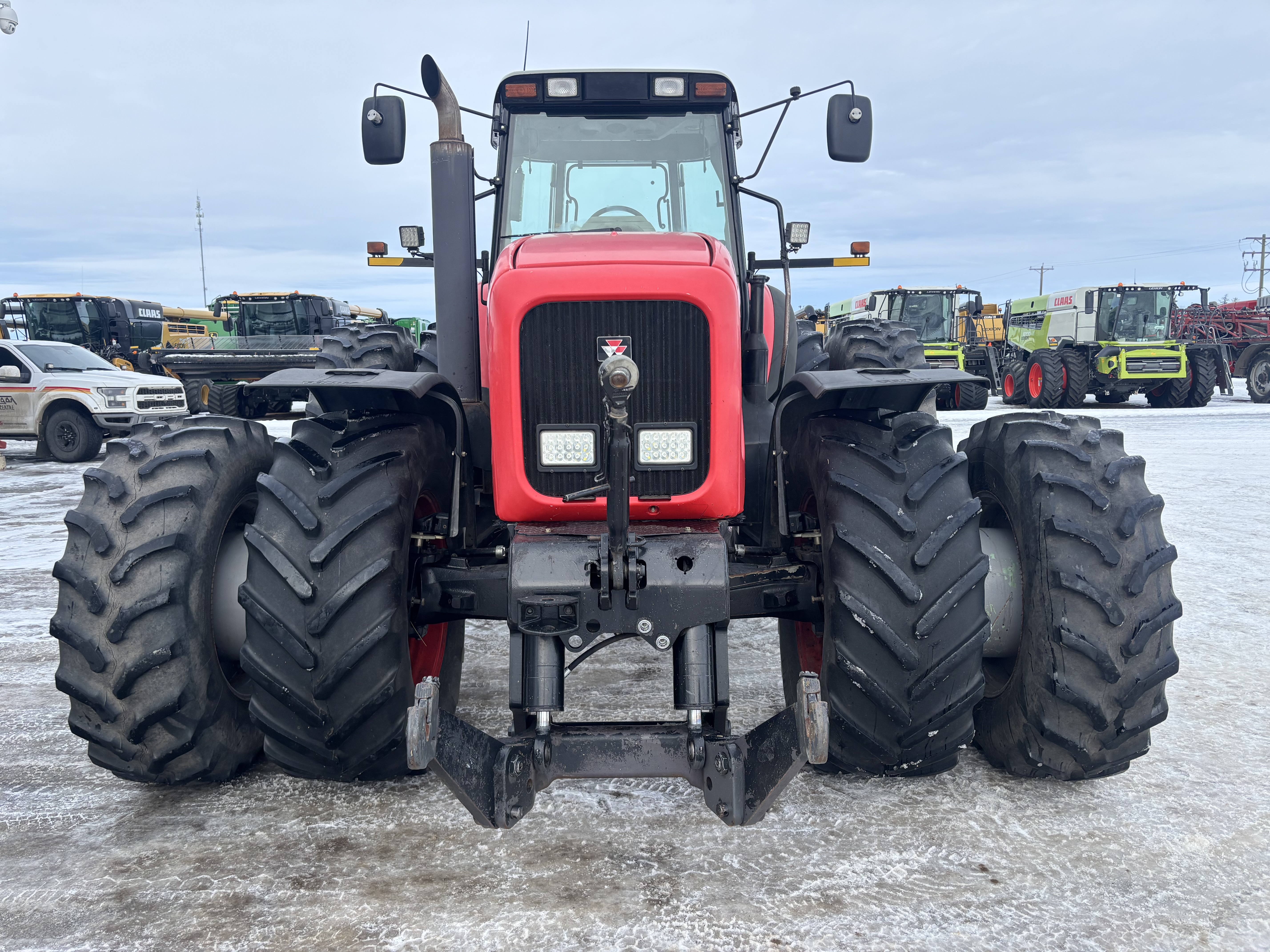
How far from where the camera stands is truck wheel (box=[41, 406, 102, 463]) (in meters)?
13.9

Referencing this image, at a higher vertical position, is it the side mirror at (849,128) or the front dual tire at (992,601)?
the side mirror at (849,128)

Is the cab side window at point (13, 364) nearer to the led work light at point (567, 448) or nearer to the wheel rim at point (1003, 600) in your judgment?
the led work light at point (567, 448)

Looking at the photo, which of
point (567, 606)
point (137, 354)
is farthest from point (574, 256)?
point (137, 354)

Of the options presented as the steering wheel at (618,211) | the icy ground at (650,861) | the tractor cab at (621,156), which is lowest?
the icy ground at (650,861)

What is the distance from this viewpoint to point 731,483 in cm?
288

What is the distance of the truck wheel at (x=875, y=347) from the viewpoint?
4887 mm

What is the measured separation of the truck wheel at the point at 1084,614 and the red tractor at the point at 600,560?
0.4 inches

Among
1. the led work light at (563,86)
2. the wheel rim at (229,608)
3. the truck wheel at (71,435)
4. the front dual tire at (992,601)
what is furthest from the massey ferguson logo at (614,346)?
the truck wheel at (71,435)

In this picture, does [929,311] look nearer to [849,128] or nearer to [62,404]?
[62,404]

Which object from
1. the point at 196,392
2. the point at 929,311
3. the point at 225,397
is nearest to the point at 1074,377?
the point at 929,311

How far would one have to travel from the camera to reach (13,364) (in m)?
14.0

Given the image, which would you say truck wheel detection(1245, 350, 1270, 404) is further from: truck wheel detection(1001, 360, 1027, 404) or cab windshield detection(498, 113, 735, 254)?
cab windshield detection(498, 113, 735, 254)

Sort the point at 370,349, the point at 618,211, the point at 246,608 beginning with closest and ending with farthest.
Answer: the point at 246,608
the point at 618,211
the point at 370,349

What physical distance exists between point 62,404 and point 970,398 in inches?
745
